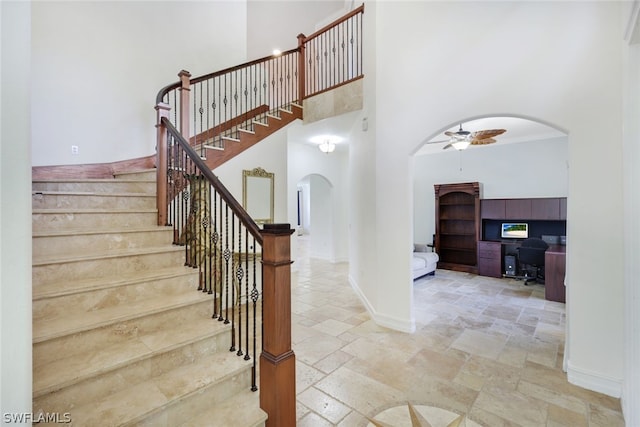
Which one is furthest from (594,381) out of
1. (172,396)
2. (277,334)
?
(172,396)

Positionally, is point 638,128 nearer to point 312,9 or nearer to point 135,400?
point 135,400

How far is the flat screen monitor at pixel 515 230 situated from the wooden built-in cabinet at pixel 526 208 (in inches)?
14.4

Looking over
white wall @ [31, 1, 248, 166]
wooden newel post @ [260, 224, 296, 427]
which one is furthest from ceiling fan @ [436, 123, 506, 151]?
white wall @ [31, 1, 248, 166]

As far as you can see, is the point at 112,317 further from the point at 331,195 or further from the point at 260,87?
the point at 331,195

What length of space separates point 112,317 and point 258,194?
335 centimetres

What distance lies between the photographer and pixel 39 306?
70.1 inches

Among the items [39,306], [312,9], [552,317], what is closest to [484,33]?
[552,317]

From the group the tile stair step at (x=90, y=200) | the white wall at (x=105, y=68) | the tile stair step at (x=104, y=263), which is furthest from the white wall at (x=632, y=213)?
the white wall at (x=105, y=68)

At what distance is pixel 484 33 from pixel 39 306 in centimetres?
422

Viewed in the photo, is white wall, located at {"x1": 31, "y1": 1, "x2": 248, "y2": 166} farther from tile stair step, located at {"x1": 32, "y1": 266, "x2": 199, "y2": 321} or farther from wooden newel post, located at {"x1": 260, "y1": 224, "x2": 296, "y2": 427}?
wooden newel post, located at {"x1": 260, "y1": 224, "x2": 296, "y2": 427}

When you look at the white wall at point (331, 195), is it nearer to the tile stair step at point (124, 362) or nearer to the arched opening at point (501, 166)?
the arched opening at point (501, 166)

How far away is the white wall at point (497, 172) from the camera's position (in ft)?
19.2

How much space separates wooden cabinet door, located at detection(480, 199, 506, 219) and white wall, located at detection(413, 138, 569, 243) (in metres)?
0.23

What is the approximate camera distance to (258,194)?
5.04 m
